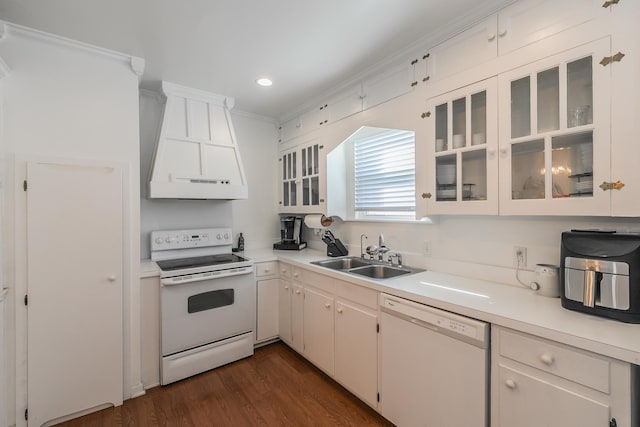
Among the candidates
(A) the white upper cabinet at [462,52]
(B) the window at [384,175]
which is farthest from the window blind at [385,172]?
(A) the white upper cabinet at [462,52]

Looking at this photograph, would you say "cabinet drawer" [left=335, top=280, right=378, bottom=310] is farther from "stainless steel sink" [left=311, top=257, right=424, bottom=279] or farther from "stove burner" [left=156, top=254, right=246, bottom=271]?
"stove burner" [left=156, top=254, right=246, bottom=271]

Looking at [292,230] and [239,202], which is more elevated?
[239,202]

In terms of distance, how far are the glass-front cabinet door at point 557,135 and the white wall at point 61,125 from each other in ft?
8.57

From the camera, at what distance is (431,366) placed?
1579 millimetres

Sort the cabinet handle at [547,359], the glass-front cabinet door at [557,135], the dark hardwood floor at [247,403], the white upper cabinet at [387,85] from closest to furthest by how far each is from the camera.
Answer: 1. the cabinet handle at [547,359]
2. the glass-front cabinet door at [557,135]
3. the dark hardwood floor at [247,403]
4. the white upper cabinet at [387,85]

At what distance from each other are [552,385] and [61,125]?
3.16 metres

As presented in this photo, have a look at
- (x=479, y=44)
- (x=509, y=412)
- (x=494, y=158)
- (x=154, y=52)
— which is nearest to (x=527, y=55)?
(x=479, y=44)

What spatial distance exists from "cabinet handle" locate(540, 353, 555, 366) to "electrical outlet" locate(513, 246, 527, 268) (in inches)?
27.1

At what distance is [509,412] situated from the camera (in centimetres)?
128

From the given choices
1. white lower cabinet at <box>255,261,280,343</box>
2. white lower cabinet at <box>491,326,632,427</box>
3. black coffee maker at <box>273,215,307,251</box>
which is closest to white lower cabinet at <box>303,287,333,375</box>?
white lower cabinet at <box>255,261,280,343</box>

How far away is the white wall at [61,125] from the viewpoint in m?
1.86

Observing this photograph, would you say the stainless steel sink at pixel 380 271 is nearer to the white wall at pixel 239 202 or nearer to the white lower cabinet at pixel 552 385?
the white lower cabinet at pixel 552 385

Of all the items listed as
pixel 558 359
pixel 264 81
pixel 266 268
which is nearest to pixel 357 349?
pixel 558 359

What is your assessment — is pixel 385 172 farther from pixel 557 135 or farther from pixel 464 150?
pixel 557 135
